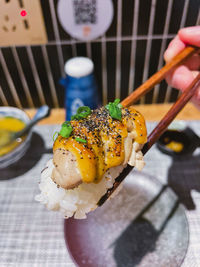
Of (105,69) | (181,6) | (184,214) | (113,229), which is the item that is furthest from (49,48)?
(184,214)

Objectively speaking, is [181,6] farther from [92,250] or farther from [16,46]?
[92,250]

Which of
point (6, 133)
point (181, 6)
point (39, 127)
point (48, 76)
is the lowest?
point (39, 127)

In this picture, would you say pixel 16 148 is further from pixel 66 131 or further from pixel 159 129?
pixel 159 129

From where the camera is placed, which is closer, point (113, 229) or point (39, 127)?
point (113, 229)

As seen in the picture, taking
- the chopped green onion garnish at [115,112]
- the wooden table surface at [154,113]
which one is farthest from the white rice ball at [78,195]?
the wooden table surface at [154,113]

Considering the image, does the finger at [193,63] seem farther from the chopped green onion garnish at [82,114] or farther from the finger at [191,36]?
the chopped green onion garnish at [82,114]

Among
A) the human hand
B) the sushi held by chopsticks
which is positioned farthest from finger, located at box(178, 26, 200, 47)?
→ the sushi held by chopsticks

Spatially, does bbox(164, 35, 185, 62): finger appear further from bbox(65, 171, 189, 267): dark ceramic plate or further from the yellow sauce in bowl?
the yellow sauce in bowl
